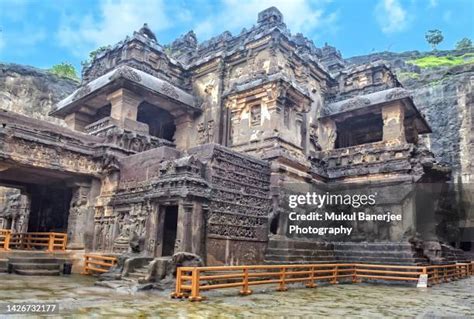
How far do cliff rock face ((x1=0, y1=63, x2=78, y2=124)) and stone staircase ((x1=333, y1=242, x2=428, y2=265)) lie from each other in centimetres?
2632

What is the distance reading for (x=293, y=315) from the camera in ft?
22.1

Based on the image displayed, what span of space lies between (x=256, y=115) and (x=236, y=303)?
10.7 metres

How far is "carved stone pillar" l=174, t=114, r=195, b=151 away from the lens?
2066 cm

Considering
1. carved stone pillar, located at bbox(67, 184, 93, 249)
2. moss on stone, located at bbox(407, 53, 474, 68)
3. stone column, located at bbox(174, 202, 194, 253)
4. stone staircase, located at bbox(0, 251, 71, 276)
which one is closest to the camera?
stone column, located at bbox(174, 202, 194, 253)

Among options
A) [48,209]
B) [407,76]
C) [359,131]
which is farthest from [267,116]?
[407,76]

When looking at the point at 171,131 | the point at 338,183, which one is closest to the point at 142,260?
the point at 338,183

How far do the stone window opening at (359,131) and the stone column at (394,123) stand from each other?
7.29ft

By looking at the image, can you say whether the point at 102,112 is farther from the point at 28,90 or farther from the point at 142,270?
the point at 28,90

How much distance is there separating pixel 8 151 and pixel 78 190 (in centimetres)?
312

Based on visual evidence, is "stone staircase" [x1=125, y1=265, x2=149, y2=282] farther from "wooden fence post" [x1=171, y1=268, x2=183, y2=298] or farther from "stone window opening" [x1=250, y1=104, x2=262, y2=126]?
"stone window opening" [x1=250, y1=104, x2=262, y2=126]

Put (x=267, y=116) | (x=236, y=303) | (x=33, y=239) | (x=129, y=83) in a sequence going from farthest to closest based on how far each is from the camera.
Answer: (x=129, y=83)
(x=267, y=116)
(x=33, y=239)
(x=236, y=303)

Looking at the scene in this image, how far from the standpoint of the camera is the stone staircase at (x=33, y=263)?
12383 mm

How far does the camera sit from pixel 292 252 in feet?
44.2

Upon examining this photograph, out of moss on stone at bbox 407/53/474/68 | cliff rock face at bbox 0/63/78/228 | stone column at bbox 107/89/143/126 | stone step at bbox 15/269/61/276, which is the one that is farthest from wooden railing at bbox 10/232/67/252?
moss on stone at bbox 407/53/474/68
